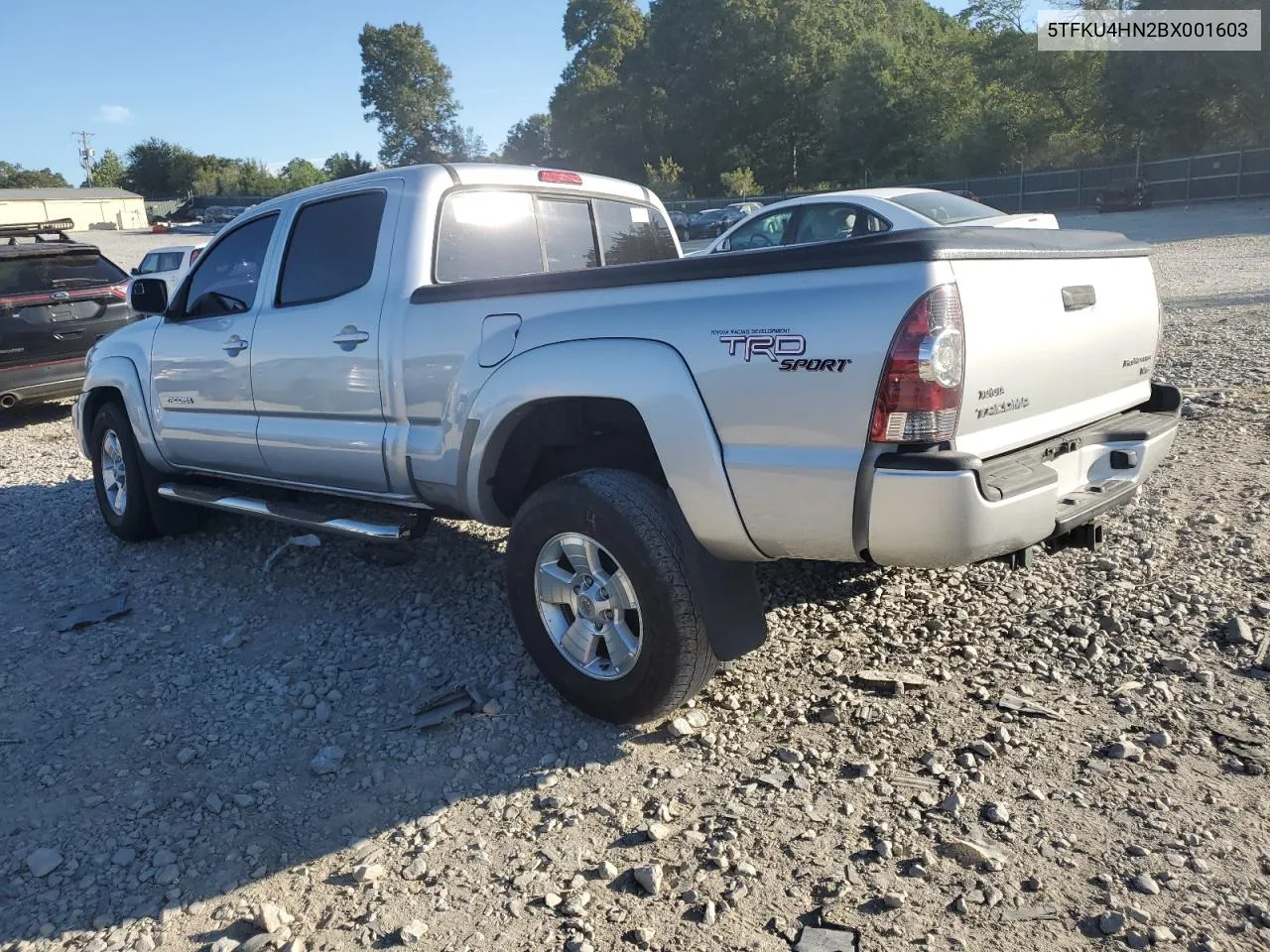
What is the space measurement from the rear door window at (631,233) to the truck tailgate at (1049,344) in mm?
2343

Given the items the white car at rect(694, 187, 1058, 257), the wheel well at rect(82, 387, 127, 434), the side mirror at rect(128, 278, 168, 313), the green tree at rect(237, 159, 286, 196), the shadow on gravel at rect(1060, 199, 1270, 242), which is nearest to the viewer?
the side mirror at rect(128, 278, 168, 313)

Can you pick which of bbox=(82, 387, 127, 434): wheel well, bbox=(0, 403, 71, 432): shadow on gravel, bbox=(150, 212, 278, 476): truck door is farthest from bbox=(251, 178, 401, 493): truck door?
bbox=(0, 403, 71, 432): shadow on gravel

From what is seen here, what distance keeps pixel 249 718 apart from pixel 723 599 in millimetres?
1996

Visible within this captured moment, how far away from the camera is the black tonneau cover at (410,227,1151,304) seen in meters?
2.78

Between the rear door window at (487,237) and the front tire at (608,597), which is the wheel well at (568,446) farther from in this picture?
the rear door window at (487,237)

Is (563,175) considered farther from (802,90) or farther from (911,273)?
(802,90)

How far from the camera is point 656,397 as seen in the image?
322 cm

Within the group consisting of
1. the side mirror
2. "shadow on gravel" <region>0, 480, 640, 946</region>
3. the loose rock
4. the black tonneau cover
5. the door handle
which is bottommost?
the loose rock

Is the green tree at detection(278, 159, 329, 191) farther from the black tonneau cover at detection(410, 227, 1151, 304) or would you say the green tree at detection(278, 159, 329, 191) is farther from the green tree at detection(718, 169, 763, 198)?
the black tonneau cover at detection(410, 227, 1151, 304)

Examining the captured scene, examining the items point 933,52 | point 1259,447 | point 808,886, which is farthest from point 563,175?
point 933,52

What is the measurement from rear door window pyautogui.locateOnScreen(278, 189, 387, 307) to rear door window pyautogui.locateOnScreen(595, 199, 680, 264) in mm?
1234

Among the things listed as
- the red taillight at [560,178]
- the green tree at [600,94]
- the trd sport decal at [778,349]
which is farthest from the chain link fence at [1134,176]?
the trd sport decal at [778,349]

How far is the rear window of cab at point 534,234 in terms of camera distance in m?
4.44

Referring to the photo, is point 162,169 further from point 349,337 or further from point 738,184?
point 349,337
